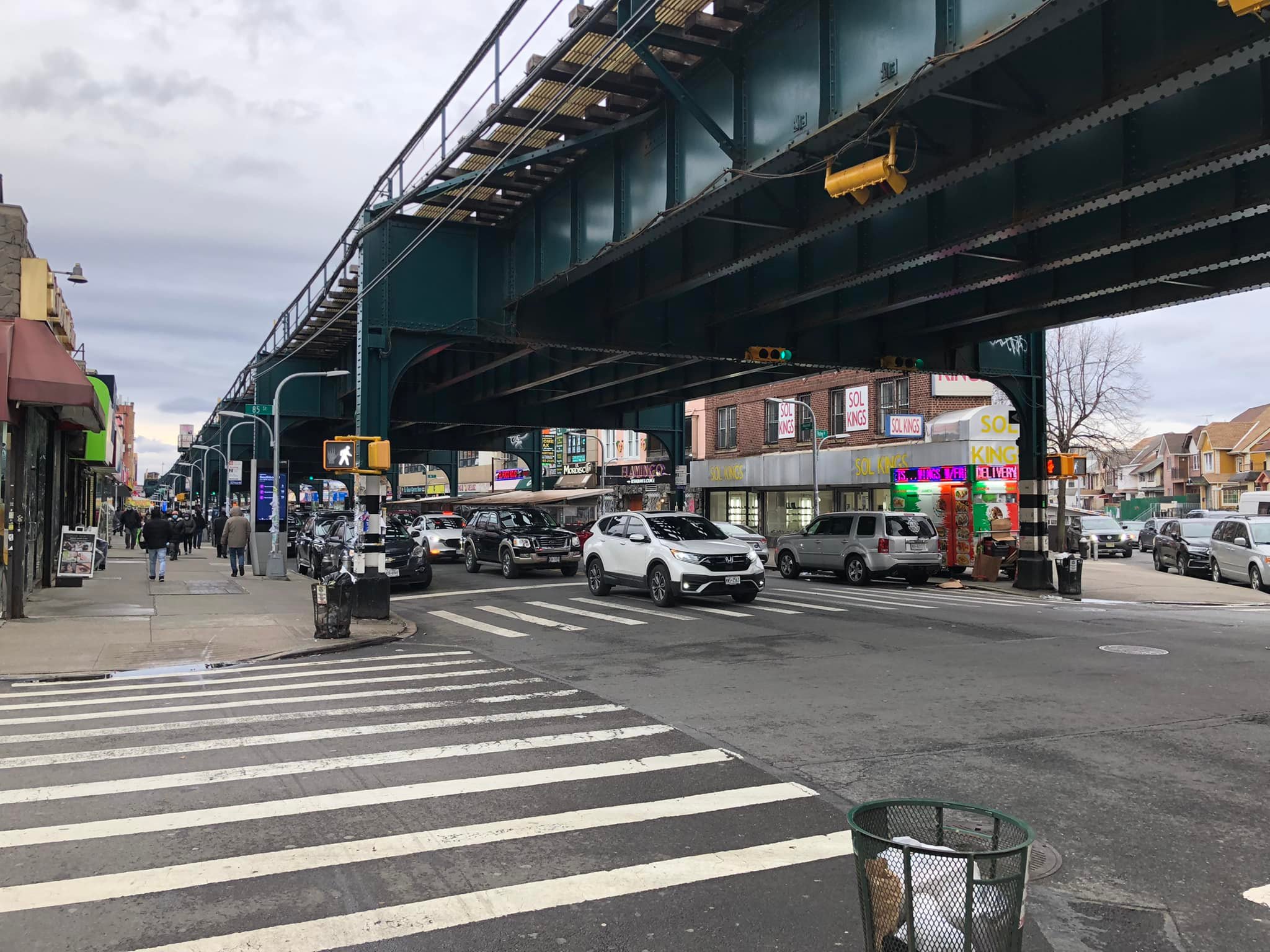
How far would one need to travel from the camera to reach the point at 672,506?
145 feet

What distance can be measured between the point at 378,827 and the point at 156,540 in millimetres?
19536

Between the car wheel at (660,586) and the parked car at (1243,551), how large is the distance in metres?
15.2

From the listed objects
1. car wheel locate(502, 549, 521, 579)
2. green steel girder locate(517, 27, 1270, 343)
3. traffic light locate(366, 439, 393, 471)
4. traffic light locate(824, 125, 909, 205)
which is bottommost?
car wheel locate(502, 549, 521, 579)

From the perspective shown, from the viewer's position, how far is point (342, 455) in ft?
52.0

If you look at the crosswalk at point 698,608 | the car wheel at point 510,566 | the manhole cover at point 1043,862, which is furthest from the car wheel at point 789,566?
the manhole cover at point 1043,862

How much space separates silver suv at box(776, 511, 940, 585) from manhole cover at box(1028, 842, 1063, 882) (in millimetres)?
17991

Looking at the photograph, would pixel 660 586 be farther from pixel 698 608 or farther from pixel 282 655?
pixel 282 655

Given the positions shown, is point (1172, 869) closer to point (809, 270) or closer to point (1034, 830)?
point (1034, 830)

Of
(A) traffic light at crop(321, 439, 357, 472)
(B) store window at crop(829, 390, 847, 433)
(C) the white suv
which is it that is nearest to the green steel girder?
(C) the white suv

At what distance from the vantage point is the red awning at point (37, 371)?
1342cm

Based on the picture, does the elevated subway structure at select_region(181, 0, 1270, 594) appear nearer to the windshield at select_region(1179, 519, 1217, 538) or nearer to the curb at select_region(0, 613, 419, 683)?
the curb at select_region(0, 613, 419, 683)

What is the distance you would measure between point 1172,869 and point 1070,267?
45.2ft

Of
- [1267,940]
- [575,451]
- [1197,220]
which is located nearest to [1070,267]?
[1197,220]

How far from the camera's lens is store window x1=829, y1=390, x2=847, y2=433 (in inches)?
1575
